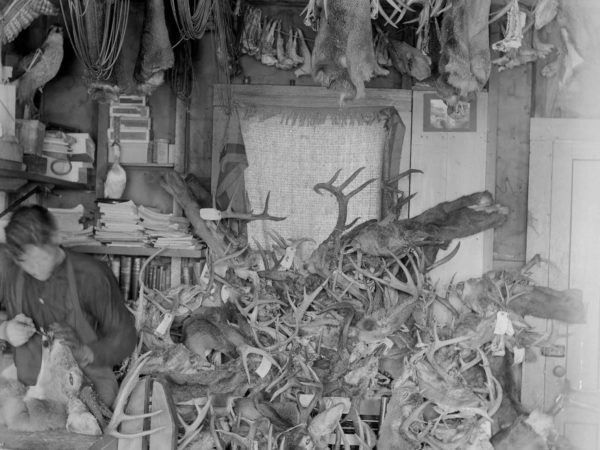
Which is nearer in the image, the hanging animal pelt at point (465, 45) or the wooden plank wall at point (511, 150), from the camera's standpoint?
the hanging animal pelt at point (465, 45)

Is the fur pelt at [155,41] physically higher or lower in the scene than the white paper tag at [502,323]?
higher

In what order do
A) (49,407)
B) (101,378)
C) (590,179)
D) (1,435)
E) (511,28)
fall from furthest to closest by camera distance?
(590,179), (101,378), (511,28), (49,407), (1,435)

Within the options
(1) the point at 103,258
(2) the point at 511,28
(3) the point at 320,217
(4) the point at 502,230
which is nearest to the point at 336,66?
(2) the point at 511,28

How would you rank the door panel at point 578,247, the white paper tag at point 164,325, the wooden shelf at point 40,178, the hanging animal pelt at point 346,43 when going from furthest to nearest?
the door panel at point 578,247 < the white paper tag at point 164,325 < the wooden shelf at point 40,178 < the hanging animal pelt at point 346,43

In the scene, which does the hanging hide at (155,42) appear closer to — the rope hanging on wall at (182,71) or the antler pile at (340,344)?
the rope hanging on wall at (182,71)

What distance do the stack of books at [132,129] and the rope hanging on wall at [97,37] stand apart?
0.69m

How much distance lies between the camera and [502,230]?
17.3ft

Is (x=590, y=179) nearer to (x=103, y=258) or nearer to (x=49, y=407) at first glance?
(x=103, y=258)

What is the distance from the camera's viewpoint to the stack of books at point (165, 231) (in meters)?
5.12

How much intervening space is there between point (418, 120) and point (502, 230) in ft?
3.26

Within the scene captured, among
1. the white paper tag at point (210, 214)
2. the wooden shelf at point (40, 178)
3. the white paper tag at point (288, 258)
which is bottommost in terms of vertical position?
the white paper tag at point (288, 258)

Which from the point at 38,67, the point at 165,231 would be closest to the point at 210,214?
the point at 165,231

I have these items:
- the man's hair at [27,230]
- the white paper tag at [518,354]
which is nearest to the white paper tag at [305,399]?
the white paper tag at [518,354]

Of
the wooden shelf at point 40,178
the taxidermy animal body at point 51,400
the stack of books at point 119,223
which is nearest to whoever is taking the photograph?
the taxidermy animal body at point 51,400
